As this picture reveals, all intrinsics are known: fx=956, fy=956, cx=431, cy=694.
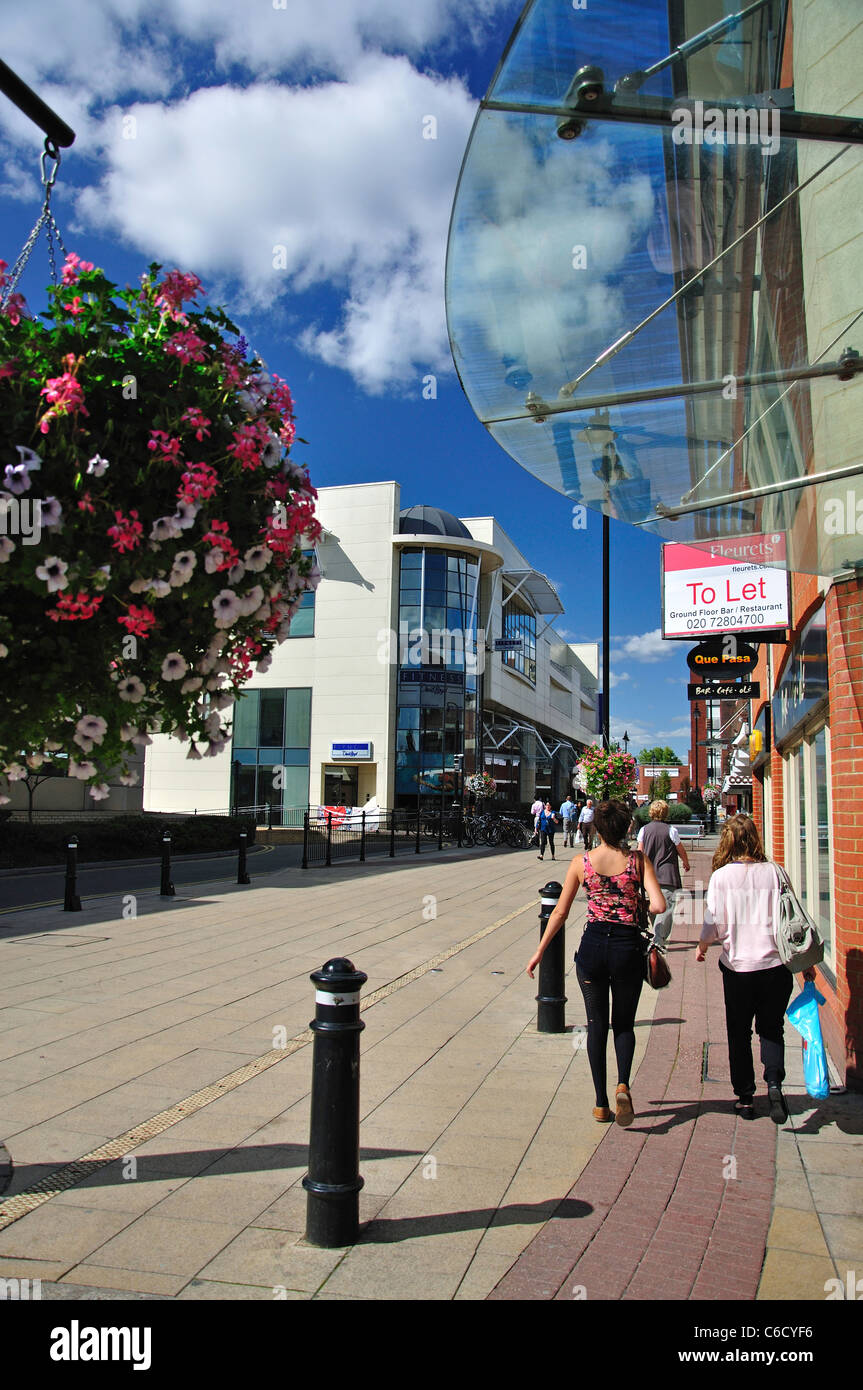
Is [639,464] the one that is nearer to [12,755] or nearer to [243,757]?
[12,755]

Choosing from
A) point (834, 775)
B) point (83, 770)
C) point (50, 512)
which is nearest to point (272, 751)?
point (834, 775)

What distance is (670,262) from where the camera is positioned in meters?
3.66

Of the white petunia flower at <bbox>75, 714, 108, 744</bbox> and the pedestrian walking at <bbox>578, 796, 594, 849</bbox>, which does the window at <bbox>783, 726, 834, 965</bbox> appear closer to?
the pedestrian walking at <bbox>578, 796, 594, 849</bbox>

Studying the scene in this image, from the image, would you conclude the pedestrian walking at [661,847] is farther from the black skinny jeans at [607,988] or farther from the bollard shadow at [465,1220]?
the bollard shadow at [465,1220]

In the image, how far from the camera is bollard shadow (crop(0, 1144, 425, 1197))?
13.7 ft

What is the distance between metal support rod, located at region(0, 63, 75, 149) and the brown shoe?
4993mm

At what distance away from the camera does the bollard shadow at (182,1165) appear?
4.17 m

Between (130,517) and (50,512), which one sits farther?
(130,517)

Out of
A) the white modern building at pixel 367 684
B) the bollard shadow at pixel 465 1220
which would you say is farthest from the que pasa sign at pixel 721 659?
the white modern building at pixel 367 684

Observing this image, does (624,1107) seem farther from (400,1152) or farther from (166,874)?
(166,874)

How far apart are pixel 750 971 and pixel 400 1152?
2062 millimetres

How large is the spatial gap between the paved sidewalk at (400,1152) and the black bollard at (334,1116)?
0.39ft

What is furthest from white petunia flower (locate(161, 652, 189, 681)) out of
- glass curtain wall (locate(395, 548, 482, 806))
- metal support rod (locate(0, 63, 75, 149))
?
glass curtain wall (locate(395, 548, 482, 806))

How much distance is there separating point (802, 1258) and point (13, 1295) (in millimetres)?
2781
